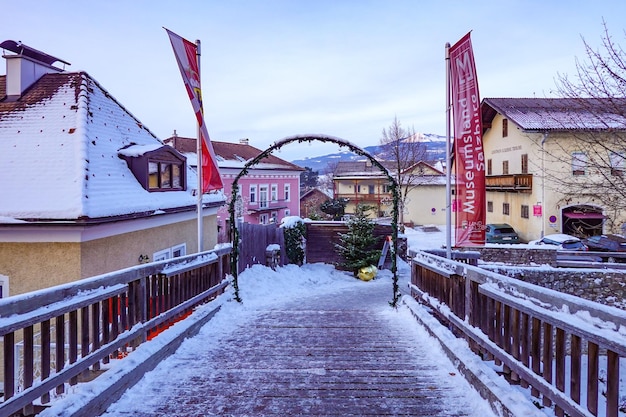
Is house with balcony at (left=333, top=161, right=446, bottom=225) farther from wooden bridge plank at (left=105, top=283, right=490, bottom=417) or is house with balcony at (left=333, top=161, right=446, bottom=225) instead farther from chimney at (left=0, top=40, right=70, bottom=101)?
wooden bridge plank at (left=105, top=283, right=490, bottom=417)

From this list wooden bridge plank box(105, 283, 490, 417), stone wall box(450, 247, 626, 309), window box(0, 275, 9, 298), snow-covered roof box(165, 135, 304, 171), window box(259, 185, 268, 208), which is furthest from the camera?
window box(259, 185, 268, 208)

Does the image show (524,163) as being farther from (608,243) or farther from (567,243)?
(608,243)

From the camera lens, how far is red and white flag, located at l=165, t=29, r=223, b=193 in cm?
816

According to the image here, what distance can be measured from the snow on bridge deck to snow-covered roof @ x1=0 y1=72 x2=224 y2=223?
4.49 metres

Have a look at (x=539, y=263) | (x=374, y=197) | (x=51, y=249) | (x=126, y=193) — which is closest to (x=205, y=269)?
(x=51, y=249)

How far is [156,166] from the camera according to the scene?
13258mm

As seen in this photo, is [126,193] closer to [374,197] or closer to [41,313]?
[41,313]

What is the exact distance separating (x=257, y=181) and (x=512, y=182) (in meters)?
20.5

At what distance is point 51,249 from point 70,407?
22.1ft

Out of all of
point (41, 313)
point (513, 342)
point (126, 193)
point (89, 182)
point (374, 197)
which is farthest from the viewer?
point (374, 197)

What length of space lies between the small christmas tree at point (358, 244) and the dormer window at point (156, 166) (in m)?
6.98

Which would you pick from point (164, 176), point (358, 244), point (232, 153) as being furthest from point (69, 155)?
point (232, 153)

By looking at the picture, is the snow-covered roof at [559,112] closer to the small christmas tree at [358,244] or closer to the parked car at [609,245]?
the parked car at [609,245]

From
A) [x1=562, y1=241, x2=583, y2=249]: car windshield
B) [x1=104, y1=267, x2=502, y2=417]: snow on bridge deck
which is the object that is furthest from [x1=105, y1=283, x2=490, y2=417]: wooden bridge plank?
[x1=562, y1=241, x2=583, y2=249]: car windshield
